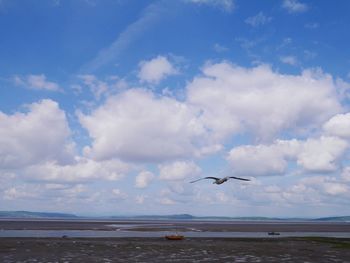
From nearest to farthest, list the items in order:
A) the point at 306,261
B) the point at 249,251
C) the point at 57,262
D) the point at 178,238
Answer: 1. the point at 57,262
2. the point at 306,261
3. the point at 249,251
4. the point at 178,238

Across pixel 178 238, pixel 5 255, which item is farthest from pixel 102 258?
pixel 178 238

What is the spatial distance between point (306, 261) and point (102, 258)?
20902mm

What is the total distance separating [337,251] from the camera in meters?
57.2

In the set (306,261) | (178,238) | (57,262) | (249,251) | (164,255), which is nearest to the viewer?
(57,262)

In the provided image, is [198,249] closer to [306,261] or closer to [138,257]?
[138,257]

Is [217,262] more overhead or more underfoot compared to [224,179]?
more underfoot

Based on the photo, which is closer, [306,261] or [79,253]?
[306,261]

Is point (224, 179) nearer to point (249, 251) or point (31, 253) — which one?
point (249, 251)

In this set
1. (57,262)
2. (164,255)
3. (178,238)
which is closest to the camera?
(57,262)

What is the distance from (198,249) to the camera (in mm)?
57281

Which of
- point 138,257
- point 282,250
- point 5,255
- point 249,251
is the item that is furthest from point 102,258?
point 282,250

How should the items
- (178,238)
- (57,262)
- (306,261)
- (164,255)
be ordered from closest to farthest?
(57,262) < (306,261) < (164,255) < (178,238)

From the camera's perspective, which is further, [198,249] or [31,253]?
[198,249]

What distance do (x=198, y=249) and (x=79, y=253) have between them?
596 inches
